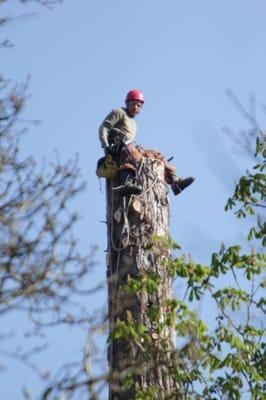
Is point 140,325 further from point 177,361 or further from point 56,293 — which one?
point 56,293

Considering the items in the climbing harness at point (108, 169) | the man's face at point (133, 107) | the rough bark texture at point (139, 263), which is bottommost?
the rough bark texture at point (139, 263)

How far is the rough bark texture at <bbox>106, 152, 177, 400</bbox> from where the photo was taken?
8.42 m

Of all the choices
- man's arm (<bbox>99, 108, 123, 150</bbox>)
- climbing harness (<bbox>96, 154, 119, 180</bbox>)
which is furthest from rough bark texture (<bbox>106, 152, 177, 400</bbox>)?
man's arm (<bbox>99, 108, 123, 150</bbox>)

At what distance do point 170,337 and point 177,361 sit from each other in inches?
24.0

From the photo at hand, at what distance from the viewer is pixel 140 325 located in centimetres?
819

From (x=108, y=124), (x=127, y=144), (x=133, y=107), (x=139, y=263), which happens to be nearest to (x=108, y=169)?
(x=127, y=144)

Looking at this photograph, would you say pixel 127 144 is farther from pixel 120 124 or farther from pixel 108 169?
pixel 120 124

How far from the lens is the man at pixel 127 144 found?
9.53 metres

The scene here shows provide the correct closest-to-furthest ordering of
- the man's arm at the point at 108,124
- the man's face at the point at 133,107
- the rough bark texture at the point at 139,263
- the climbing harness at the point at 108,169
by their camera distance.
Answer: the rough bark texture at the point at 139,263, the climbing harness at the point at 108,169, the man's arm at the point at 108,124, the man's face at the point at 133,107

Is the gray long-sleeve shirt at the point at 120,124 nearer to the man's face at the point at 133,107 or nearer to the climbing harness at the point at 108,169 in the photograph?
the man's face at the point at 133,107

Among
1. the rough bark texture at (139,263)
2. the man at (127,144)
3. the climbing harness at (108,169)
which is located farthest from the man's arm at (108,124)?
the rough bark texture at (139,263)

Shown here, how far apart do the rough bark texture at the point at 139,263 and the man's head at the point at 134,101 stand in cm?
139

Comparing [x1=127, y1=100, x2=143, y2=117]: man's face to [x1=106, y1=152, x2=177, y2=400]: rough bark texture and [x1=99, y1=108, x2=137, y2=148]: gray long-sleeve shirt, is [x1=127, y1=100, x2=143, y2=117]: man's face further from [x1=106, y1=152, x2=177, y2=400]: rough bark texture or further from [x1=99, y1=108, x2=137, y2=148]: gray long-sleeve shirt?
[x1=106, y1=152, x2=177, y2=400]: rough bark texture

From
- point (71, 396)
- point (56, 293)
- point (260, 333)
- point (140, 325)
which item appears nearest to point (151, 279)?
point (140, 325)
